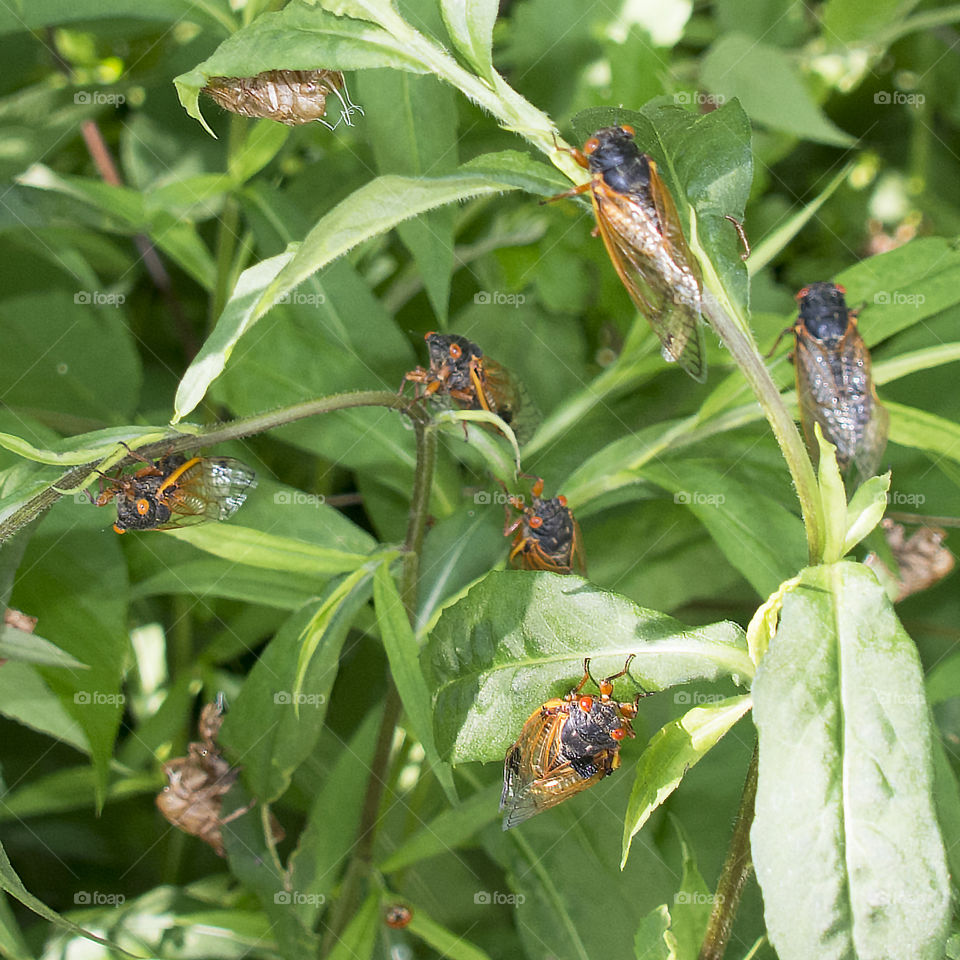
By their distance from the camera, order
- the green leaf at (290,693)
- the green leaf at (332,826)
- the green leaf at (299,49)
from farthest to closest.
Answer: the green leaf at (332,826) < the green leaf at (290,693) < the green leaf at (299,49)

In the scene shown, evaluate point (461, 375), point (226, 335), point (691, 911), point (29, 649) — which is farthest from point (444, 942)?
point (226, 335)

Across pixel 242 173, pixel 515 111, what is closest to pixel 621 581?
pixel 515 111

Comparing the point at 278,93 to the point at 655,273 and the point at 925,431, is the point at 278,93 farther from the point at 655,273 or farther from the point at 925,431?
the point at 925,431

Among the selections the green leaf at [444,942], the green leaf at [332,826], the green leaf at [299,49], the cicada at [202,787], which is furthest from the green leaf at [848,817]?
the cicada at [202,787]

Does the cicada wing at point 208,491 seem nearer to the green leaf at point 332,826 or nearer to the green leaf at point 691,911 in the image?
the green leaf at point 332,826

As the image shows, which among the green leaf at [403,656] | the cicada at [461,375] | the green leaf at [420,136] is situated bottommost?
the green leaf at [403,656]
